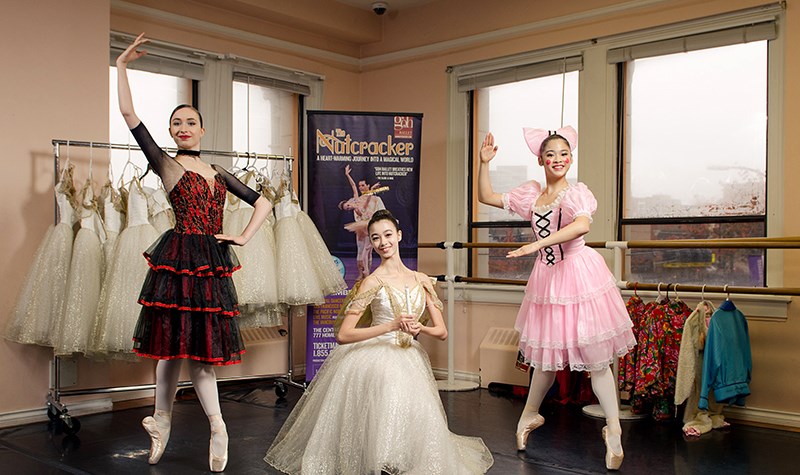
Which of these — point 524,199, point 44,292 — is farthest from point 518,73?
point 44,292

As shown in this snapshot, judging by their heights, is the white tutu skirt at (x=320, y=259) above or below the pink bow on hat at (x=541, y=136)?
below

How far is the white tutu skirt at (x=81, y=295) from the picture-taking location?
417cm

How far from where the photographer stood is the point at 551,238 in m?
3.42

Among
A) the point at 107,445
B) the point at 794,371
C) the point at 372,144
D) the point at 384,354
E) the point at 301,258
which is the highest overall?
the point at 372,144

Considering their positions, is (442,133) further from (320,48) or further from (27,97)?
(27,97)

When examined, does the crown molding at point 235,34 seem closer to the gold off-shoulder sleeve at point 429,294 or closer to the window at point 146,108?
the window at point 146,108

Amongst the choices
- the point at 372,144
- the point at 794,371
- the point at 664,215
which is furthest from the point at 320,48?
the point at 794,371

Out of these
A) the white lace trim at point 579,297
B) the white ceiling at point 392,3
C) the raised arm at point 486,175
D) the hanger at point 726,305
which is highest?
the white ceiling at point 392,3

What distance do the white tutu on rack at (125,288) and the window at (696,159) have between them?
116 inches

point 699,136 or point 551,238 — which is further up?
point 699,136

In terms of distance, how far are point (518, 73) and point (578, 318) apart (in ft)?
8.64

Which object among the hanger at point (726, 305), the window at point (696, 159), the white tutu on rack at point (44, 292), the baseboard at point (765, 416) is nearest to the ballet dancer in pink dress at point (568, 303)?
the hanger at point (726, 305)

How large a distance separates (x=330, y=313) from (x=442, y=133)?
1.72 meters

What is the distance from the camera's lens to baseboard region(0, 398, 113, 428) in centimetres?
435
